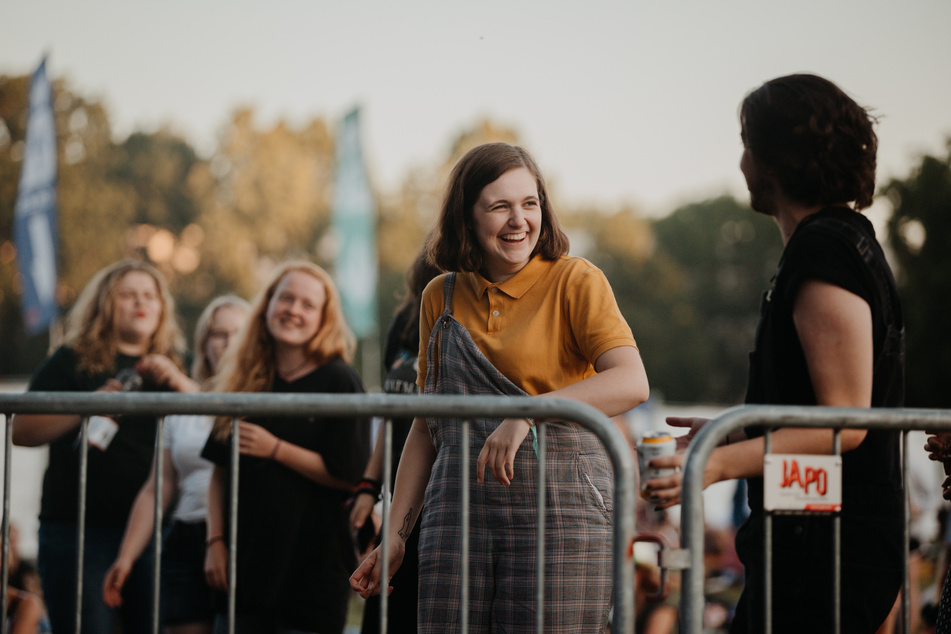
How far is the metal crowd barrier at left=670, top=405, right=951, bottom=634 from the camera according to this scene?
77.2 inches

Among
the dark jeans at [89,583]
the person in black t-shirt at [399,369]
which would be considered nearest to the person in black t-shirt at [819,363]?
the person in black t-shirt at [399,369]

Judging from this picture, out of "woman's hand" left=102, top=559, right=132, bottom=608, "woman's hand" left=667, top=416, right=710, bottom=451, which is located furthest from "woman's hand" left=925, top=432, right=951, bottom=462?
"woman's hand" left=102, top=559, right=132, bottom=608

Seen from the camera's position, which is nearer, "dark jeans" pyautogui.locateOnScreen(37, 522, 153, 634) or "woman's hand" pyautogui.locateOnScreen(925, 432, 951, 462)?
"woman's hand" pyautogui.locateOnScreen(925, 432, 951, 462)

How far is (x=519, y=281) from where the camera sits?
2.37 m

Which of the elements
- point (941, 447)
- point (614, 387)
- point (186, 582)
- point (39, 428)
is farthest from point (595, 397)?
point (39, 428)

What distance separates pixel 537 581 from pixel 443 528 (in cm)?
30

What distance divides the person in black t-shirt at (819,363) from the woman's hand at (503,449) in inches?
13.1

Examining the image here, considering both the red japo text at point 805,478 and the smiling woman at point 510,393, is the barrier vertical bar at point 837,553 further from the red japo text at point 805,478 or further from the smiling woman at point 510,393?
the smiling woman at point 510,393

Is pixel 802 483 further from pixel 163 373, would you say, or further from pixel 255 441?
pixel 163 373

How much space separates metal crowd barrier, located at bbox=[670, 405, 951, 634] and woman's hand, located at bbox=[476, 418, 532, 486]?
0.40m

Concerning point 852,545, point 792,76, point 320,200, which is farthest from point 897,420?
point 320,200

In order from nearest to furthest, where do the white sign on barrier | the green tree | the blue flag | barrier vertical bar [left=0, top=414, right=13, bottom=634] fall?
the white sign on barrier → barrier vertical bar [left=0, top=414, right=13, bottom=634] → the blue flag → the green tree

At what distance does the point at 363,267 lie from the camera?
17203mm

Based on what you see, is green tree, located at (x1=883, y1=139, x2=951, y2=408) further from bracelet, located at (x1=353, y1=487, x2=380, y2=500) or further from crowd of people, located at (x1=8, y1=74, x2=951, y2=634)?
crowd of people, located at (x1=8, y1=74, x2=951, y2=634)
